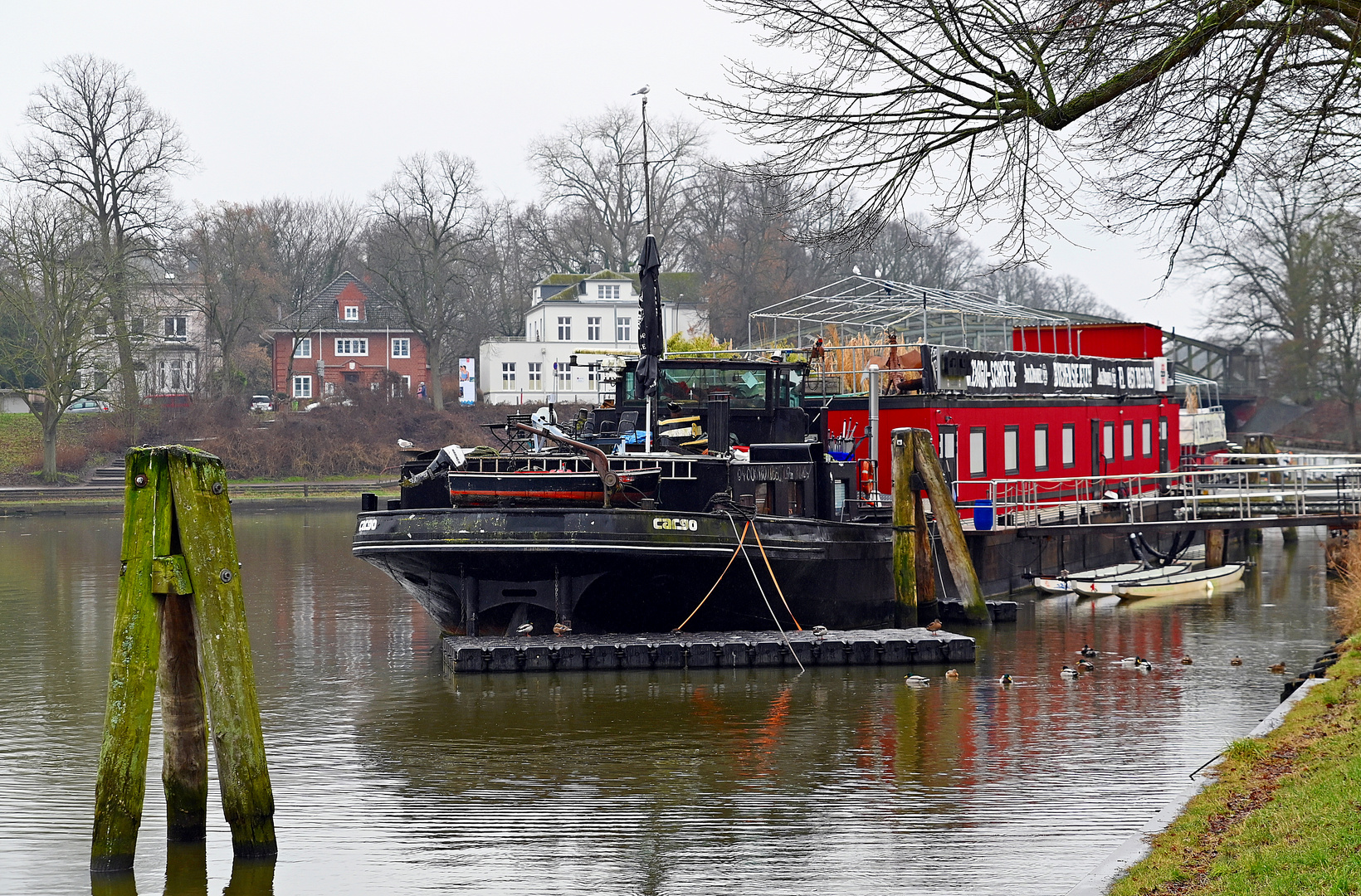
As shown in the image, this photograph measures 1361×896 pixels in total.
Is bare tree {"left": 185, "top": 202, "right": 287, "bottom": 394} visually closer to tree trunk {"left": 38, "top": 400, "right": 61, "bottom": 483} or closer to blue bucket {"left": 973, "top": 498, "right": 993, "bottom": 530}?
tree trunk {"left": 38, "top": 400, "right": 61, "bottom": 483}

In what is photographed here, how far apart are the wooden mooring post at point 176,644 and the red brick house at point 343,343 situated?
67.7 meters

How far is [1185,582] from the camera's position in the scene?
96.9 feet

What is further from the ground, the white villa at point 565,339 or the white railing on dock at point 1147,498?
the white villa at point 565,339

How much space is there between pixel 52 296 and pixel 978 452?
41.9 metres

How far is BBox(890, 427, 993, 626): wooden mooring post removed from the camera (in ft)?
Answer: 73.6

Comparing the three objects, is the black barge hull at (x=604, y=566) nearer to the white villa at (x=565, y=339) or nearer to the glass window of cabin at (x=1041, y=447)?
the glass window of cabin at (x=1041, y=447)

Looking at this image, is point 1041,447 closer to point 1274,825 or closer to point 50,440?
point 1274,825

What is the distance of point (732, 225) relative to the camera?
81688 mm

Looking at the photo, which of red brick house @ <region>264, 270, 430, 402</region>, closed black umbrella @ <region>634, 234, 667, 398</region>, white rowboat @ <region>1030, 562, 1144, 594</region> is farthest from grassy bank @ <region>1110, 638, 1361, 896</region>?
red brick house @ <region>264, 270, 430, 402</region>

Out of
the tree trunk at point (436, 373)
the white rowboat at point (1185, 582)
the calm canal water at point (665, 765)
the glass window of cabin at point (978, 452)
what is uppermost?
the tree trunk at point (436, 373)

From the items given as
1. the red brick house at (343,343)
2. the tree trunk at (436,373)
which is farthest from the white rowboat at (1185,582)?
the red brick house at (343,343)

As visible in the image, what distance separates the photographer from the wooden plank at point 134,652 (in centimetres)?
1020

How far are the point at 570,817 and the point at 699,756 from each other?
2.67 m

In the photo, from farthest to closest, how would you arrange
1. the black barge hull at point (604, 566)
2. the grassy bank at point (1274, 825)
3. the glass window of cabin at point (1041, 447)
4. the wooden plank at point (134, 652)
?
the glass window of cabin at point (1041, 447), the black barge hull at point (604, 566), the wooden plank at point (134, 652), the grassy bank at point (1274, 825)
